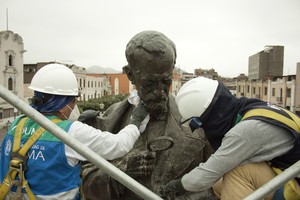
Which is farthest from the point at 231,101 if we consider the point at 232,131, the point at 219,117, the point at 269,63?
the point at 269,63

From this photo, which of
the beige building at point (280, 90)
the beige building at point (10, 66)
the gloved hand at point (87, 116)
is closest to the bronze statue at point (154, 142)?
the gloved hand at point (87, 116)

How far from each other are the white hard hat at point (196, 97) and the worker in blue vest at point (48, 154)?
571 millimetres

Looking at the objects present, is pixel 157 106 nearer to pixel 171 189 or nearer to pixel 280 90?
pixel 171 189

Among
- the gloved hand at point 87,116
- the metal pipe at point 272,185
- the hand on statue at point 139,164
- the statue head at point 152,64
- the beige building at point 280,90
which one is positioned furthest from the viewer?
the beige building at point 280,90

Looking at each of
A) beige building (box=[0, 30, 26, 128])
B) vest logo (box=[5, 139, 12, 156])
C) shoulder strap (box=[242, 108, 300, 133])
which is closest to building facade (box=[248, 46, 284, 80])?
beige building (box=[0, 30, 26, 128])

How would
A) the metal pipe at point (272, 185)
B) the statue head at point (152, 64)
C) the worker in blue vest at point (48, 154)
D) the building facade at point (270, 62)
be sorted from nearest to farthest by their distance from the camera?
the metal pipe at point (272, 185) < the worker in blue vest at point (48, 154) < the statue head at point (152, 64) < the building facade at point (270, 62)

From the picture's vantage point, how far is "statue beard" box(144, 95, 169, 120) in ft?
10.00

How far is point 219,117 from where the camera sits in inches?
97.4

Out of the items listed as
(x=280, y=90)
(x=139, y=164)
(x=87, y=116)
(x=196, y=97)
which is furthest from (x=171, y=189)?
(x=280, y=90)

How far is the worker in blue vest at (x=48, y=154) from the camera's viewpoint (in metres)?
2.48

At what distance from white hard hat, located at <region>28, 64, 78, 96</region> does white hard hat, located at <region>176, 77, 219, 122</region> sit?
1.06 metres

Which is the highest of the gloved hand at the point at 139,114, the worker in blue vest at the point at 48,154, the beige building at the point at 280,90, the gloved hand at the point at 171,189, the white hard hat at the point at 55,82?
the white hard hat at the point at 55,82

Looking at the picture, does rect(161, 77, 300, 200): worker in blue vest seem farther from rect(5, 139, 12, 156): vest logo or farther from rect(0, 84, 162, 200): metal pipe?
rect(5, 139, 12, 156): vest logo

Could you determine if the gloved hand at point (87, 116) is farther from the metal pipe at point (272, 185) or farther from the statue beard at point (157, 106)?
the metal pipe at point (272, 185)
